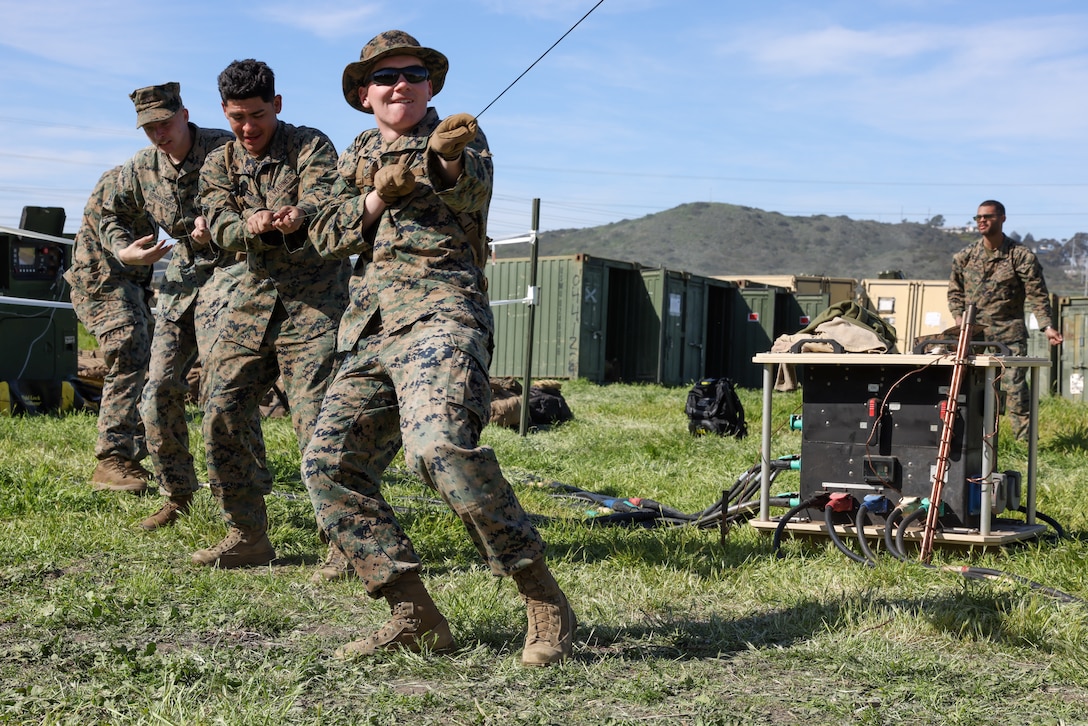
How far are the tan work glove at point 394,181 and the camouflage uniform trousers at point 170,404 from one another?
2125 millimetres

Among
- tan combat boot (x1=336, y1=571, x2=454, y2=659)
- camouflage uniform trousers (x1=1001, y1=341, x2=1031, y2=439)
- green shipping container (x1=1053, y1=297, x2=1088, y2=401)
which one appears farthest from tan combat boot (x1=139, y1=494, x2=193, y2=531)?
green shipping container (x1=1053, y1=297, x2=1088, y2=401)

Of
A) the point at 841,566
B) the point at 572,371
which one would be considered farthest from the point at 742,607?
the point at 572,371

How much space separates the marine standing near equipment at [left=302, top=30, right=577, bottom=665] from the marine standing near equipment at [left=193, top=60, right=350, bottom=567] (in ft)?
3.16

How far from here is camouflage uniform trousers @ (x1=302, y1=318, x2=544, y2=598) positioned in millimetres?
3340

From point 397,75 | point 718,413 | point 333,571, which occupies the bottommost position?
point 333,571

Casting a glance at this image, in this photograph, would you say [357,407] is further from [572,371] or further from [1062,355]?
[1062,355]

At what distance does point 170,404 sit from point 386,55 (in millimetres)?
2526

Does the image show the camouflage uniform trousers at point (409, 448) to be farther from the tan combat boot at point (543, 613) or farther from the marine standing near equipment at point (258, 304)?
the marine standing near equipment at point (258, 304)

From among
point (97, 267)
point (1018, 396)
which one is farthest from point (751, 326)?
point (97, 267)

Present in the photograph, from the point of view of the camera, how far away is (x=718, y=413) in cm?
1138

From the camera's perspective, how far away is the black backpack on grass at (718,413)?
11344mm

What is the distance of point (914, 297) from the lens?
2291 centimetres

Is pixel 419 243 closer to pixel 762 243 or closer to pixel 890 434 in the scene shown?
pixel 890 434

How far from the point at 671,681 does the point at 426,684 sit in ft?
2.30
